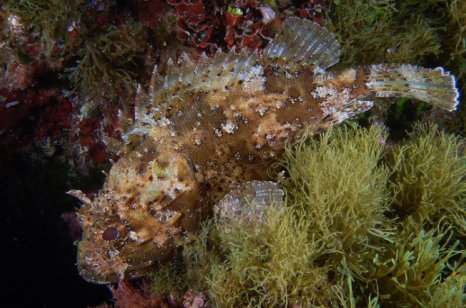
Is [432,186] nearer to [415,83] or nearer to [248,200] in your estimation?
[415,83]

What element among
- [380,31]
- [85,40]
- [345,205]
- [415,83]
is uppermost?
[85,40]

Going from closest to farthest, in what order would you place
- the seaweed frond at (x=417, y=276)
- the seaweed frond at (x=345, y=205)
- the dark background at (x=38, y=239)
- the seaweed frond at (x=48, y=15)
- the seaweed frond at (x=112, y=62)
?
1. the seaweed frond at (x=417, y=276)
2. the seaweed frond at (x=345, y=205)
3. the seaweed frond at (x=48, y=15)
4. the seaweed frond at (x=112, y=62)
5. the dark background at (x=38, y=239)

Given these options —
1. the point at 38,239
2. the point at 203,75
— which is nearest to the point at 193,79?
the point at 203,75

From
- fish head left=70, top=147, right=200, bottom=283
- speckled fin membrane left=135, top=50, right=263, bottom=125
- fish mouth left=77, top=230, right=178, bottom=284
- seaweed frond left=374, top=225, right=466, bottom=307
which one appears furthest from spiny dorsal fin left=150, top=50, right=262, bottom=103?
seaweed frond left=374, top=225, right=466, bottom=307

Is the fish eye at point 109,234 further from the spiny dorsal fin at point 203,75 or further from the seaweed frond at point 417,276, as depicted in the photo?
the seaweed frond at point 417,276

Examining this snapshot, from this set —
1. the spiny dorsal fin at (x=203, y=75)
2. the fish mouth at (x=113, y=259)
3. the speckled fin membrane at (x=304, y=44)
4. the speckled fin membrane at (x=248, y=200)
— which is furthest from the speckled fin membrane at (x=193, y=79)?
the fish mouth at (x=113, y=259)

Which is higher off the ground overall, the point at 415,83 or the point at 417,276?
the point at 415,83
